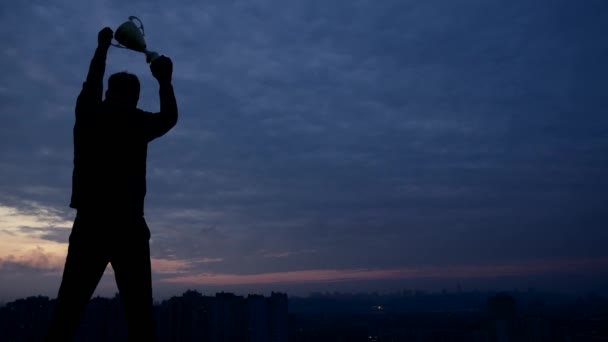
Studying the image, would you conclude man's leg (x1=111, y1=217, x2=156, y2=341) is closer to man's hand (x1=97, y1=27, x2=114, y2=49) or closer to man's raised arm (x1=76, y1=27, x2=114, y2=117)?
man's raised arm (x1=76, y1=27, x2=114, y2=117)

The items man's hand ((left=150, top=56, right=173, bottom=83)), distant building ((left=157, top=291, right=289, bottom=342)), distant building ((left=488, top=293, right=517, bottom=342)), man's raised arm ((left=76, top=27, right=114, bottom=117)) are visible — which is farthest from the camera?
distant building ((left=488, top=293, right=517, bottom=342))

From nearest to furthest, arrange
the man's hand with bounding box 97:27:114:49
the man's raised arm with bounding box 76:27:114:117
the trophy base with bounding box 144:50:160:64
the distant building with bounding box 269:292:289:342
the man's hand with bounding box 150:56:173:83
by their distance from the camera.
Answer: the man's raised arm with bounding box 76:27:114:117, the man's hand with bounding box 97:27:114:49, the man's hand with bounding box 150:56:173:83, the trophy base with bounding box 144:50:160:64, the distant building with bounding box 269:292:289:342

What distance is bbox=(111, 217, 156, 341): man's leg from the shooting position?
7.23ft

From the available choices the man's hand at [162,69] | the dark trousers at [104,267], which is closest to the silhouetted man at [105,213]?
the dark trousers at [104,267]

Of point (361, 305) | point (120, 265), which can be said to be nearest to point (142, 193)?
point (120, 265)

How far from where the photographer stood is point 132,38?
279 cm

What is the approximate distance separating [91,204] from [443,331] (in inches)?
3047

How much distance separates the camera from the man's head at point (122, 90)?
2492mm

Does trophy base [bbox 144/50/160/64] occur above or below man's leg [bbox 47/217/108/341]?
above

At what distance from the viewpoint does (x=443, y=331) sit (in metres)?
70.1

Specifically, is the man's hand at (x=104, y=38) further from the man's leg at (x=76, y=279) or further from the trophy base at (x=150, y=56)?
the man's leg at (x=76, y=279)

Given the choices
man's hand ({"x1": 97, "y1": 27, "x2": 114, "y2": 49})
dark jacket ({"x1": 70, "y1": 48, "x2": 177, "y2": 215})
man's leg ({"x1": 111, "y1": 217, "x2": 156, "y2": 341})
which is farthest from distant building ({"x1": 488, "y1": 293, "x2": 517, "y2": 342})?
man's hand ({"x1": 97, "y1": 27, "x2": 114, "y2": 49})

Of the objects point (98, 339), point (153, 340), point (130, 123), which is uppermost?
point (130, 123)

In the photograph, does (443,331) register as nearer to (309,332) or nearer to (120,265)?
(309,332)
